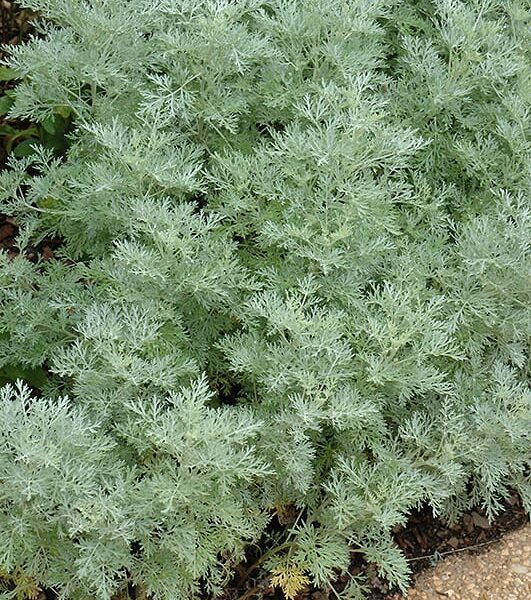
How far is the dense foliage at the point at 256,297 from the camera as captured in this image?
2326 mm

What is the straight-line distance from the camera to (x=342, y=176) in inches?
100

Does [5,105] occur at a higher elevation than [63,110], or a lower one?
lower

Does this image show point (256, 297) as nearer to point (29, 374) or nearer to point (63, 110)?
point (29, 374)

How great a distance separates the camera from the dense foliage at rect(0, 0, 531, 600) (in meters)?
2.33

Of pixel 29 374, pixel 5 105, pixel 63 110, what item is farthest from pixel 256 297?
pixel 5 105

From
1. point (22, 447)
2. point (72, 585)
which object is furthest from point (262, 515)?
point (22, 447)

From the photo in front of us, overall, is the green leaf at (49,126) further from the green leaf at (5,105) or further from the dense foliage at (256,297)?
the dense foliage at (256,297)

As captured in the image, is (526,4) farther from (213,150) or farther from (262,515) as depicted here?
(262,515)

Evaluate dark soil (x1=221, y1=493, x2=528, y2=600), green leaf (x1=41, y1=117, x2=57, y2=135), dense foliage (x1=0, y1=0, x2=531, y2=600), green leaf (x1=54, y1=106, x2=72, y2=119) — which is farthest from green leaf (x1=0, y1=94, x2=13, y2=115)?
dark soil (x1=221, y1=493, x2=528, y2=600)

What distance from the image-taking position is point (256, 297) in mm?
2564

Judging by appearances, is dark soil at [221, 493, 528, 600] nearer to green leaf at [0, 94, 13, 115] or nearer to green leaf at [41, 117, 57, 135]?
green leaf at [41, 117, 57, 135]

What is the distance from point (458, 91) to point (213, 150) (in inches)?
30.0

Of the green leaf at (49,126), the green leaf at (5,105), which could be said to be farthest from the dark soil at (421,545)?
the green leaf at (5,105)

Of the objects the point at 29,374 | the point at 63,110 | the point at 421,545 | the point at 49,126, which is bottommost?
the point at 421,545
